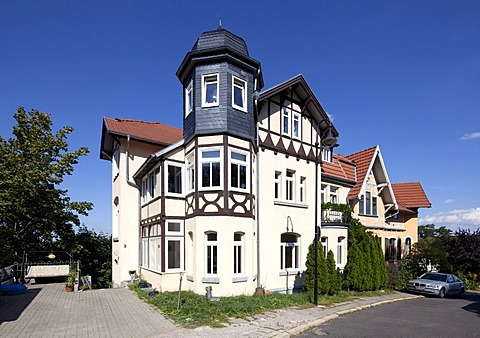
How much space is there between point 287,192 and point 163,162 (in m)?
6.16

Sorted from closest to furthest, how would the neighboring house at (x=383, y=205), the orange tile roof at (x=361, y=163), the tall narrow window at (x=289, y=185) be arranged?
1. the tall narrow window at (x=289, y=185)
2. the orange tile roof at (x=361, y=163)
3. the neighboring house at (x=383, y=205)

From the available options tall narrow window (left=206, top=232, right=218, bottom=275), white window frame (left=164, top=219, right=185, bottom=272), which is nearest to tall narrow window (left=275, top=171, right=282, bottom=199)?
tall narrow window (left=206, top=232, right=218, bottom=275)

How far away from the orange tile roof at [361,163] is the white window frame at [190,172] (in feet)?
39.3

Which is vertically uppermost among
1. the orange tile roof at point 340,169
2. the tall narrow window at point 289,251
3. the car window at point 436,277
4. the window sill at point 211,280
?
the orange tile roof at point 340,169

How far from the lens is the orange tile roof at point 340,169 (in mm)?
22078

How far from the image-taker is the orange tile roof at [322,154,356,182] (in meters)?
22.1

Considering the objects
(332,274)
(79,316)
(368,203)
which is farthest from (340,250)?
(79,316)

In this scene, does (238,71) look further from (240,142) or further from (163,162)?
(163,162)

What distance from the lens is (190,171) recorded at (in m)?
16.0

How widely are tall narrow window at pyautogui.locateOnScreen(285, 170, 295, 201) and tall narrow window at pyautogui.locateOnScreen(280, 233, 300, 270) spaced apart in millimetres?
1837

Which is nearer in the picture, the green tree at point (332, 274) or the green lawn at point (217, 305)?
the green lawn at point (217, 305)

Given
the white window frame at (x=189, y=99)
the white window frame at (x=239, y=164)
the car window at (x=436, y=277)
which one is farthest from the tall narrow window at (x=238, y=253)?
the car window at (x=436, y=277)

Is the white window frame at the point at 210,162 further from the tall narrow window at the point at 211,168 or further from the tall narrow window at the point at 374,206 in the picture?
the tall narrow window at the point at 374,206

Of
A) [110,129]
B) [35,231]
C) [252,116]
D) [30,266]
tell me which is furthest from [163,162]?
[35,231]
